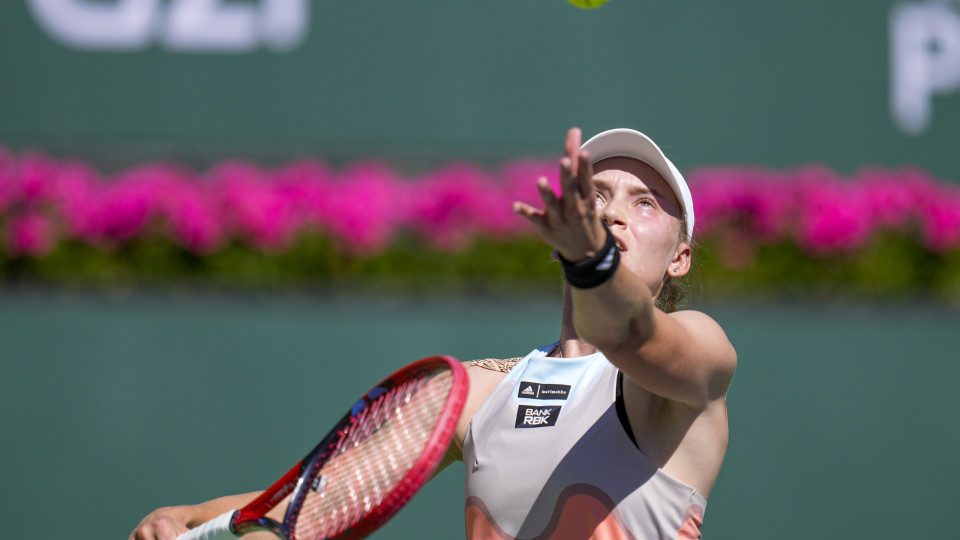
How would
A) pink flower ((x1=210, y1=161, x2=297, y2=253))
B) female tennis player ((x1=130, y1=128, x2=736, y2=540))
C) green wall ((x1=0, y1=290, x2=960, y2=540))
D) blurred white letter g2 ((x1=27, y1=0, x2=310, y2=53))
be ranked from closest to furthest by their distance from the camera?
female tennis player ((x1=130, y1=128, x2=736, y2=540)), green wall ((x1=0, y1=290, x2=960, y2=540)), pink flower ((x1=210, y1=161, x2=297, y2=253)), blurred white letter g2 ((x1=27, y1=0, x2=310, y2=53))


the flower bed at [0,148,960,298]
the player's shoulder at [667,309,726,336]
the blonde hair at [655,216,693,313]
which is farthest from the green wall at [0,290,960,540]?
the player's shoulder at [667,309,726,336]

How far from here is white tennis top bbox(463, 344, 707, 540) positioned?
6.91 feet

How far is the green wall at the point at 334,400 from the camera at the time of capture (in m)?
5.03

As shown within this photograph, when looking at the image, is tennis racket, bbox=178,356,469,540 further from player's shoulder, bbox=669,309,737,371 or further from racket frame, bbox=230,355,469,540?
player's shoulder, bbox=669,309,737,371

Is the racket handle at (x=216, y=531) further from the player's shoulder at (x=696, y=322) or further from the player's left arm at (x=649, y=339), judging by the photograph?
the player's shoulder at (x=696, y=322)

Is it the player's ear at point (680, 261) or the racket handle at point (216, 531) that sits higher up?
the player's ear at point (680, 261)

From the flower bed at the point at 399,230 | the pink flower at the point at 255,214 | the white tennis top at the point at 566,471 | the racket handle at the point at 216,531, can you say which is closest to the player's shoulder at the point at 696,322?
the white tennis top at the point at 566,471

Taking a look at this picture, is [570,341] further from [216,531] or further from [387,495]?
[216,531]

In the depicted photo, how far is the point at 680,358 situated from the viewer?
190 centimetres

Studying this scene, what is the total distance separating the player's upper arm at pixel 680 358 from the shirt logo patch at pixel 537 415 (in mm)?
343

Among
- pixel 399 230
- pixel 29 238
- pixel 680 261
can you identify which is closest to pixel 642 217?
pixel 680 261

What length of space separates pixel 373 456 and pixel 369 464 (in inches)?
0.9

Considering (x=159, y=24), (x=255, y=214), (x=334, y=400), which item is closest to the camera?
(x=334, y=400)

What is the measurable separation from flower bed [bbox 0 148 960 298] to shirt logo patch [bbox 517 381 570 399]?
3.17 meters
